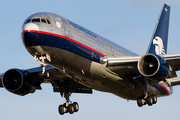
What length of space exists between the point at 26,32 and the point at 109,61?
7187 millimetres

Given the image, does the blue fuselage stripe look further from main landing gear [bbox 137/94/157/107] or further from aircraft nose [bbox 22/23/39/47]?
main landing gear [bbox 137/94/157/107]

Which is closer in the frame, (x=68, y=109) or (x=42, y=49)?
(x=42, y=49)

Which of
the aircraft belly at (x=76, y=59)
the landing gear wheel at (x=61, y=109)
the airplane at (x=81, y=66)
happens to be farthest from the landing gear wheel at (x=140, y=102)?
the landing gear wheel at (x=61, y=109)

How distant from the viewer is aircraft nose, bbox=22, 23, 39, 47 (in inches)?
1000

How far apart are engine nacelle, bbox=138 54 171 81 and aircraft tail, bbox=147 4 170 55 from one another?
11653 millimetres

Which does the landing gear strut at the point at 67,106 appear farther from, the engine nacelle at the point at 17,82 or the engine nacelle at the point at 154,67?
the engine nacelle at the point at 154,67

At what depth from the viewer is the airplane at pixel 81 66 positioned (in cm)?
2633

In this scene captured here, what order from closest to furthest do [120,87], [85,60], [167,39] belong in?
[85,60], [120,87], [167,39]

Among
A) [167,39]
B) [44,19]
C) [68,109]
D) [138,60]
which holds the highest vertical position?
[167,39]

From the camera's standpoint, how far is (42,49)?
26125 millimetres

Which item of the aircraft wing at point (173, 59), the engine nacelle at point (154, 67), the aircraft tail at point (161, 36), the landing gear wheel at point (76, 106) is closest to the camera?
the engine nacelle at point (154, 67)

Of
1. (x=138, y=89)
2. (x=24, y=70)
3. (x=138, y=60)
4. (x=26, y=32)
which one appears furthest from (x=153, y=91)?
(x=26, y=32)

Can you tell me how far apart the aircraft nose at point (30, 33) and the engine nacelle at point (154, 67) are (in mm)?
8338

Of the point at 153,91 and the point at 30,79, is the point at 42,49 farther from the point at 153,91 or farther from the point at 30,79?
the point at 153,91
